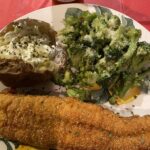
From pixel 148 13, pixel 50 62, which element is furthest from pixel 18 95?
pixel 148 13

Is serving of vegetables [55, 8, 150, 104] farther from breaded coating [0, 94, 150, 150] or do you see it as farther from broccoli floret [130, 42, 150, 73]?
breaded coating [0, 94, 150, 150]

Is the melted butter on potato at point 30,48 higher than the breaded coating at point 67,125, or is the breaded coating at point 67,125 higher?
the melted butter on potato at point 30,48

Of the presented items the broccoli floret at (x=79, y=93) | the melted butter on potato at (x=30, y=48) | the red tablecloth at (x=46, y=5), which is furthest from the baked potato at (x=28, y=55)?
the red tablecloth at (x=46, y=5)

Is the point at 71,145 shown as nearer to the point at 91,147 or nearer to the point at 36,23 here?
the point at 91,147

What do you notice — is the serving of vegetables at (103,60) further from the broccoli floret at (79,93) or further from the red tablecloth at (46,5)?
the red tablecloth at (46,5)

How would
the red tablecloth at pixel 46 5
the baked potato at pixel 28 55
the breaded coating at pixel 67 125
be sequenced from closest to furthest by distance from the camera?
the breaded coating at pixel 67 125
the baked potato at pixel 28 55
the red tablecloth at pixel 46 5

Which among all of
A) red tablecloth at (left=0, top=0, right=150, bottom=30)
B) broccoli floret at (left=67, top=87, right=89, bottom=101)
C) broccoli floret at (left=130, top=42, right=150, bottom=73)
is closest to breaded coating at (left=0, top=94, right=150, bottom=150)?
broccoli floret at (left=67, top=87, right=89, bottom=101)
